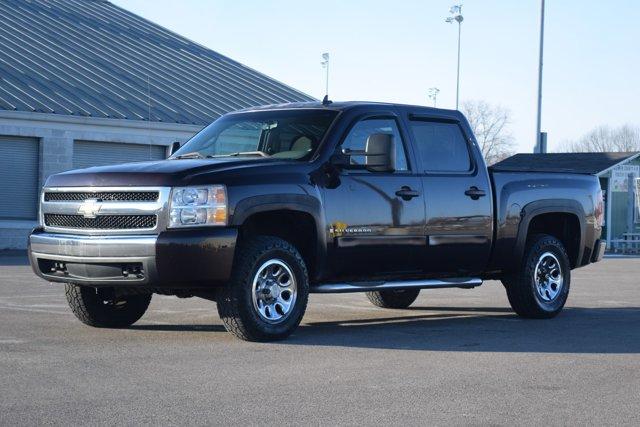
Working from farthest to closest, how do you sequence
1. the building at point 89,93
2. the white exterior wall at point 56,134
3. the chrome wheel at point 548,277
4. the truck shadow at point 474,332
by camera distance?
the building at point 89,93, the white exterior wall at point 56,134, the chrome wheel at point 548,277, the truck shadow at point 474,332

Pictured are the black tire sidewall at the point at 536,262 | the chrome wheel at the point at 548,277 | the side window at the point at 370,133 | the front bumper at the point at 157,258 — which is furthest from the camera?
the chrome wheel at the point at 548,277

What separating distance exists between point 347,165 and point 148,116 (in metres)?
21.9

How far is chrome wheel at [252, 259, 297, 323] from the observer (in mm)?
10047

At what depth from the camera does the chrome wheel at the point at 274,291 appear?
33.0ft

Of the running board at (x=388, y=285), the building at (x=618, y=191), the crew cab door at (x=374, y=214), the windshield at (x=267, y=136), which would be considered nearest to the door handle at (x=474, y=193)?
the crew cab door at (x=374, y=214)

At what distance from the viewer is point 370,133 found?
449 inches

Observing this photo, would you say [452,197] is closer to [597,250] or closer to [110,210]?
[597,250]

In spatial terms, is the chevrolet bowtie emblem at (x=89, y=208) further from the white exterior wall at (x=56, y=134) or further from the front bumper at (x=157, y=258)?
the white exterior wall at (x=56, y=134)

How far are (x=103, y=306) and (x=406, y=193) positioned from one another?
2980 mm

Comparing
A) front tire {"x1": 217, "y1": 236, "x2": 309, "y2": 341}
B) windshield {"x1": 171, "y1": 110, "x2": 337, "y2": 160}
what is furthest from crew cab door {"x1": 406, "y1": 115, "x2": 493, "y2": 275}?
front tire {"x1": 217, "y1": 236, "x2": 309, "y2": 341}

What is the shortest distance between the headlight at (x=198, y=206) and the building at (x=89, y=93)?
20.1 metres

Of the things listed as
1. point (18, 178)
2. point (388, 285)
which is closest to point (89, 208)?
point (388, 285)

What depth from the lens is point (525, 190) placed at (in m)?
12.6

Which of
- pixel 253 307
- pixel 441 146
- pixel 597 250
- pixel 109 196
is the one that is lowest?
pixel 253 307
